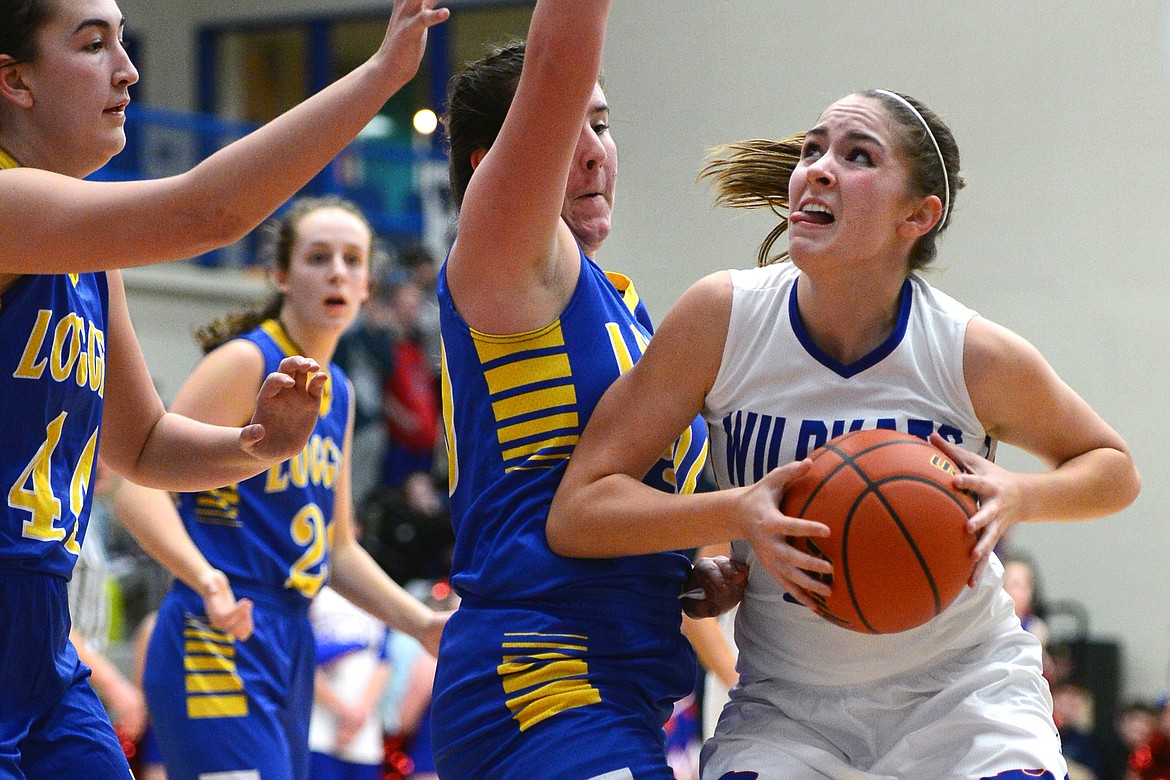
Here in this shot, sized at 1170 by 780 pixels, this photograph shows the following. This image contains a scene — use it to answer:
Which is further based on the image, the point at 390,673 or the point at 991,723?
the point at 390,673

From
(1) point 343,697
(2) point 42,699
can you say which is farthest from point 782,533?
(1) point 343,697

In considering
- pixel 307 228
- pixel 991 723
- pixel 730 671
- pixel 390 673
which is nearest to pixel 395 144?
pixel 390 673

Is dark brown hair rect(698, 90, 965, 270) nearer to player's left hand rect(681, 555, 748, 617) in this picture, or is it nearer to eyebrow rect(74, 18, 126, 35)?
player's left hand rect(681, 555, 748, 617)

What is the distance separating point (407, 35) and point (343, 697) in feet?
12.8

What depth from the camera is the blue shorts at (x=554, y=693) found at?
7.93ft

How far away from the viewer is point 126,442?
3.01m

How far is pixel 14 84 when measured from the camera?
2.44 metres

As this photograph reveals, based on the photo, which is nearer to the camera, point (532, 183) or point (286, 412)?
point (532, 183)

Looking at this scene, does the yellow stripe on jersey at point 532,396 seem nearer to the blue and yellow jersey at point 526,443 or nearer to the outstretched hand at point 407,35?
the blue and yellow jersey at point 526,443

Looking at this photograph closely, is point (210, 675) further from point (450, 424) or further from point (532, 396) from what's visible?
point (532, 396)

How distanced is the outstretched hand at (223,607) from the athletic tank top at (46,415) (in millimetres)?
1409

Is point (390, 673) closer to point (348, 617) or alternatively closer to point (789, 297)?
point (348, 617)

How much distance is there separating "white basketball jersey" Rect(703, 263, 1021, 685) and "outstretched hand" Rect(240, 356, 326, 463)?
763 millimetres

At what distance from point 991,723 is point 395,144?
46.0ft
